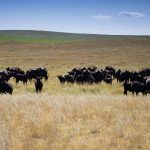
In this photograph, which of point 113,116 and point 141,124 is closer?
point 141,124

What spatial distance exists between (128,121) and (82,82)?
58.3 ft

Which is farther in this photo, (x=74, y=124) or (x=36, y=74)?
(x=36, y=74)

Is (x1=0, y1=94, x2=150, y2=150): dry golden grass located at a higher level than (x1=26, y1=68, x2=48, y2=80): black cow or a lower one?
higher

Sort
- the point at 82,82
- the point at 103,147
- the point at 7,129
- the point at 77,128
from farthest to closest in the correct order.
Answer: the point at 82,82 → the point at 77,128 → the point at 7,129 → the point at 103,147

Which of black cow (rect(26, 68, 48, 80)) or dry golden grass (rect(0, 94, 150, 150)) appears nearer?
dry golden grass (rect(0, 94, 150, 150))

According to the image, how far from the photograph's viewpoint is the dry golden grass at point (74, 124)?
8.82 meters

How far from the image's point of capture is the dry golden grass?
8.82 metres

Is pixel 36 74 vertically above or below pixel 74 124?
below

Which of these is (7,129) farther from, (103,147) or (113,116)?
(113,116)

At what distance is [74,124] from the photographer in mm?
10828

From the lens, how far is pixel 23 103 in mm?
13648

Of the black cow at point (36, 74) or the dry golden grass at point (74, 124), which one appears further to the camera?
the black cow at point (36, 74)

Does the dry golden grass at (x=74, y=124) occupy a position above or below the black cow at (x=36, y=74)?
above

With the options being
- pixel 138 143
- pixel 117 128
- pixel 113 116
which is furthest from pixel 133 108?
pixel 138 143
